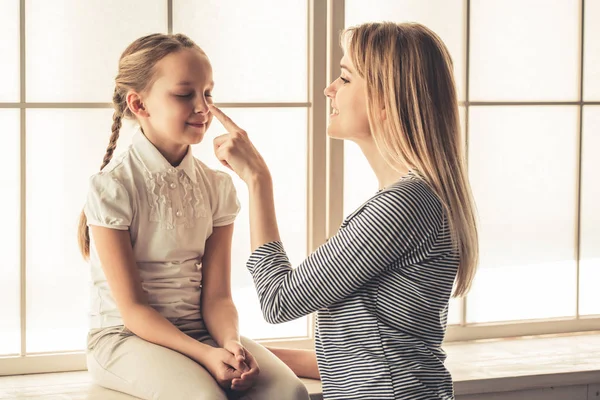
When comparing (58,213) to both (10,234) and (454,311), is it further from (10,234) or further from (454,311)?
(454,311)

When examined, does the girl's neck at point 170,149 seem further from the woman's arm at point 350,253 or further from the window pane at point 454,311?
the window pane at point 454,311

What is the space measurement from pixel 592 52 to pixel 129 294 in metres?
1.72

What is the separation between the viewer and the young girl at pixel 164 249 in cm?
180

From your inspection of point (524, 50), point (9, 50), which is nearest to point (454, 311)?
point (524, 50)

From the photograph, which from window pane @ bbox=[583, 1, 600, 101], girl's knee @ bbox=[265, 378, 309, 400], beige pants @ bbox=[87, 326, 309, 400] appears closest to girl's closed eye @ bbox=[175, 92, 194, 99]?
beige pants @ bbox=[87, 326, 309, 400]

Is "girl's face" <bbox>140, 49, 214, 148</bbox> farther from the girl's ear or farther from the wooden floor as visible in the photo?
the wooden floor

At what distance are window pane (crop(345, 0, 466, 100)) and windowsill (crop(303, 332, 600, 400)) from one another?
0.77 m

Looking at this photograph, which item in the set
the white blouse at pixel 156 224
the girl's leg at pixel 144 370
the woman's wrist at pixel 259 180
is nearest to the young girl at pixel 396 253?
the woman's wrist at pixel 259 180

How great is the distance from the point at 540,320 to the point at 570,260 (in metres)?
0.22

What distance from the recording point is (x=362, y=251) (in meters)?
1.58

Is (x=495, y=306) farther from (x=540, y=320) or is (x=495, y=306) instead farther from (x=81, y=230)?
(x=81, y=230)

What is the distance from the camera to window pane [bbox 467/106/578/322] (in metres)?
2.68

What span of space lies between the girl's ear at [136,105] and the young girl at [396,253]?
0.46m

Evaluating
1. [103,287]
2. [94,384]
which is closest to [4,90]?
[103,287]
